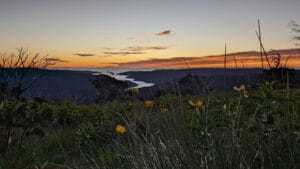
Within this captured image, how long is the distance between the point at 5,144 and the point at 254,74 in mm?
2214

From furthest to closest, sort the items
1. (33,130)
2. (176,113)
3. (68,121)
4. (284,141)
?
1. (68,121)
2. (33,130)
3. (176,113)
4. (284,141)

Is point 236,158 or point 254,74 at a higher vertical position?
point 254,74

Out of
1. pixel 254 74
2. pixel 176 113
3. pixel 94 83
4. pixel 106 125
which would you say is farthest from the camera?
pixel 94 83

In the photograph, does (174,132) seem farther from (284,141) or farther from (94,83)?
(94,83)

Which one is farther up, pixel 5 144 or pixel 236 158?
pixel 236 158

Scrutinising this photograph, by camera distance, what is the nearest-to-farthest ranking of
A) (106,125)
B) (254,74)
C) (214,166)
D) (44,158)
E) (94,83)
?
(214,166) < (254,74) < (44,158) < (106,125) < (94,83)

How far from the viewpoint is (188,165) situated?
6.51 ft

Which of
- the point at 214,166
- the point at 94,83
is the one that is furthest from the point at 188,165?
the point at 94,83

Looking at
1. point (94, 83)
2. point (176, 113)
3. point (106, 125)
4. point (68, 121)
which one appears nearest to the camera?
point (176, 113)

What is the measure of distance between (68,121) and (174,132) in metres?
5.63

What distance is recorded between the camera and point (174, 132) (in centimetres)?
237

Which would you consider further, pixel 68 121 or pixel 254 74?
pixel 68 121

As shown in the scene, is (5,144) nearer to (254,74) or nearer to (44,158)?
(44,158)

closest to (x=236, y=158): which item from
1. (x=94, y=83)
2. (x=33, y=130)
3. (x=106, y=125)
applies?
(x=33, y=130)
